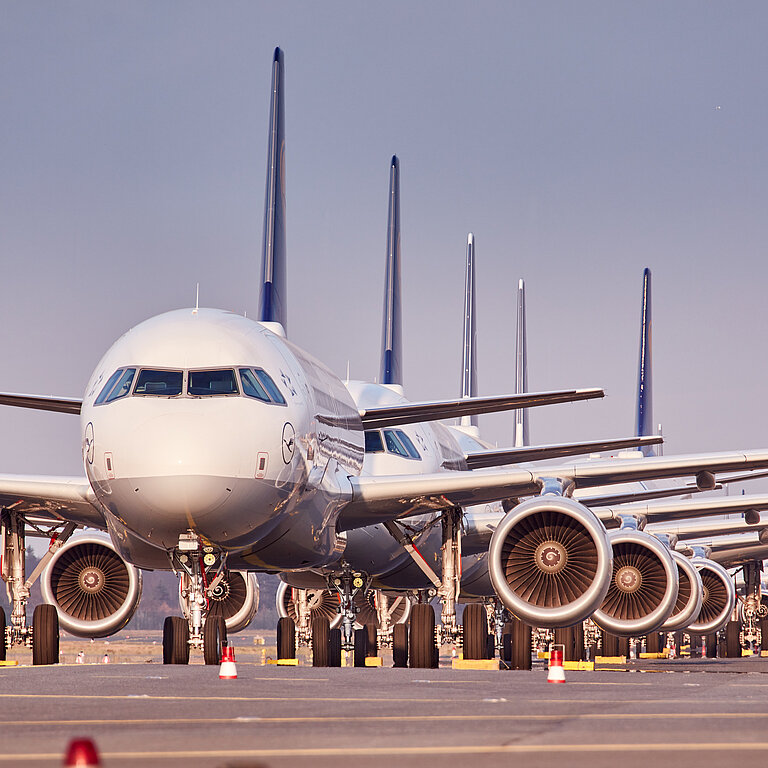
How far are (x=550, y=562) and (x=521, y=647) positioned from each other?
1.87 metres

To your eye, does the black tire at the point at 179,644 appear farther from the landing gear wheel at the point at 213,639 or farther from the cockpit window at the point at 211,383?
the cockpit window at the point at 211,383

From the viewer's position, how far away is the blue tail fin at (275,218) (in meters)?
23.0

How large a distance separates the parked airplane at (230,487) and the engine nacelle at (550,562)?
2 centimetres

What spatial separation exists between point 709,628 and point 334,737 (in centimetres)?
3521

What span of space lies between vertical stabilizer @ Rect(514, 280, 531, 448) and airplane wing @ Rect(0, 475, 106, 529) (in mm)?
29041

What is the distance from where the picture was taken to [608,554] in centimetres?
1695

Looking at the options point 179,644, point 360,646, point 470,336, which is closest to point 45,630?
point 179,644

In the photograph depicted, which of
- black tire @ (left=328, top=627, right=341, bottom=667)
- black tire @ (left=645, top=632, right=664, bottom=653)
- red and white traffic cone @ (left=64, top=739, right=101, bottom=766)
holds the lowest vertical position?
black tire @ (left=645, top=632, right=664, bottom=653)

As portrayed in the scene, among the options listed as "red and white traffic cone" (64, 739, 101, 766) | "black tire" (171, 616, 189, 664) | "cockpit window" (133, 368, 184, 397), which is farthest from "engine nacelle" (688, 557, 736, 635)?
"red and white traffic cone" (64, 739, 101, 766)

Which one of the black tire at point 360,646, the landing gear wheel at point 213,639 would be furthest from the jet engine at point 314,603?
the landing gear wheel at point 213,639

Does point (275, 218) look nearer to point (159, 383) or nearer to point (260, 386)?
point (260, 386)

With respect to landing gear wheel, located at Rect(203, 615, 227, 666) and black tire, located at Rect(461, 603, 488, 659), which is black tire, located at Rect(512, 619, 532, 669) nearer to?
black tire, located at Rect(461, 603, 488, 659)

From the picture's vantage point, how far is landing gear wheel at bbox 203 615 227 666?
16.4 metres

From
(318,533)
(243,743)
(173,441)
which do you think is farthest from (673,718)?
(318,533)
